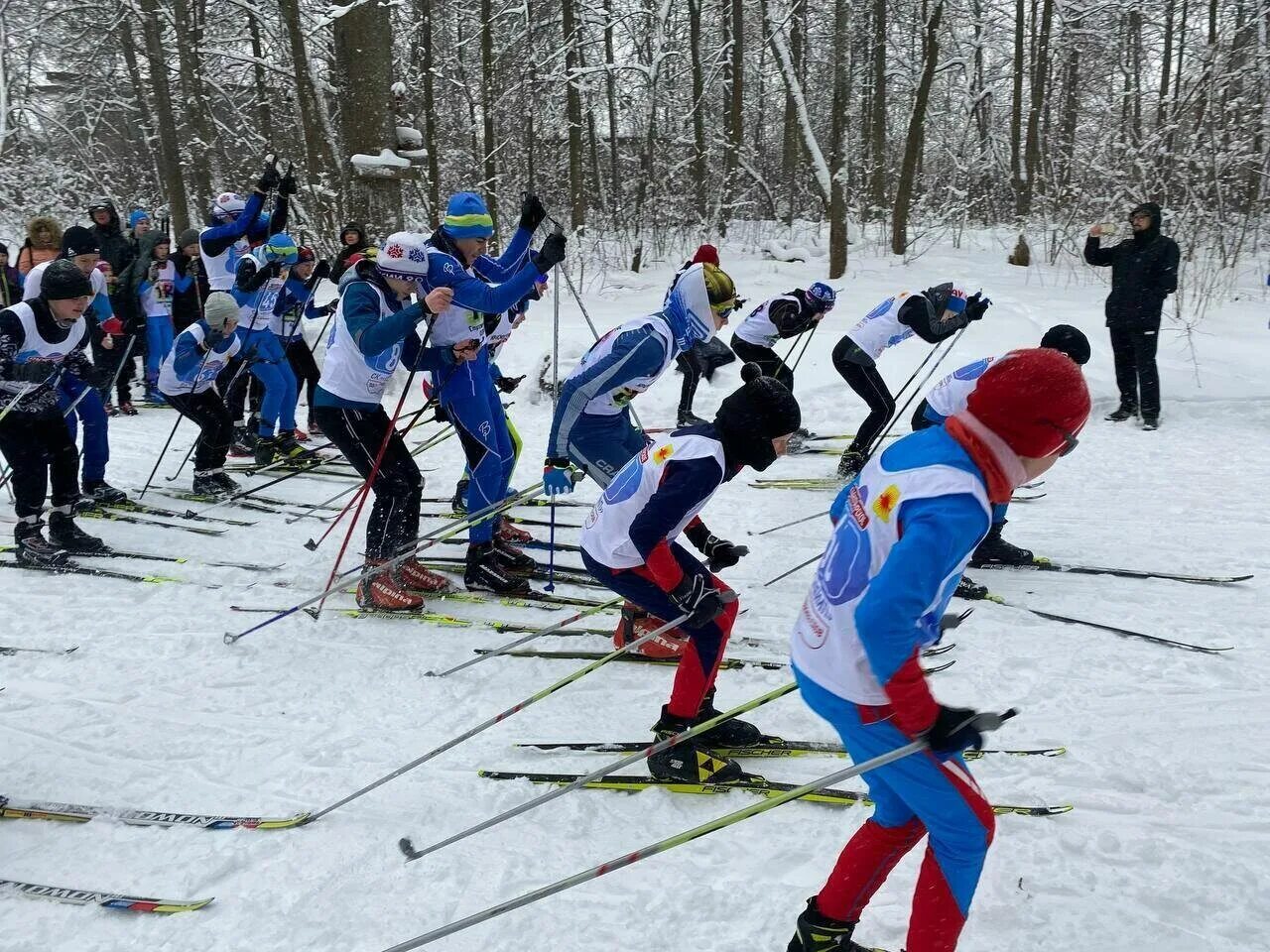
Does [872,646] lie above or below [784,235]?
below

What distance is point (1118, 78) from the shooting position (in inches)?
853

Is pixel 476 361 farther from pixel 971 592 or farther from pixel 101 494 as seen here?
pixel 101 494

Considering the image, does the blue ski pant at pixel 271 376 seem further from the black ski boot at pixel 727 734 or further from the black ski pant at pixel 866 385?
the black ski boot at pixel 727 734

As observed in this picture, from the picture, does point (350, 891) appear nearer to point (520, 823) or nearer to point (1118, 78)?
point (520, 823)

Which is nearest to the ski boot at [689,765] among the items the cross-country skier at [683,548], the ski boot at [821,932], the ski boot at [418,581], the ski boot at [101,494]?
the cross-country skier at [683,548]

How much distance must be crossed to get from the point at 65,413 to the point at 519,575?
3.00 metres

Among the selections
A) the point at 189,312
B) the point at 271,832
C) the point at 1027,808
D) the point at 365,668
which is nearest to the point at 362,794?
the point at 271,832

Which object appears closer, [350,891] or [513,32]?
[350,891]

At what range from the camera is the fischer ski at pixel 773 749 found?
322 centimetres

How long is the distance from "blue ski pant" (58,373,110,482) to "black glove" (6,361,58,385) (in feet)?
1.80

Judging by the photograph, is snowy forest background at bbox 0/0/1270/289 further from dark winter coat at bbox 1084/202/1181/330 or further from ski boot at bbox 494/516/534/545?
ski boot at bbox 494/516/534/545

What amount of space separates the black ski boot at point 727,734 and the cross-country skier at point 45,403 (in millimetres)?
4171

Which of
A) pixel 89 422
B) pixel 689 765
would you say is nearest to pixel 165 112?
pixel 89 422

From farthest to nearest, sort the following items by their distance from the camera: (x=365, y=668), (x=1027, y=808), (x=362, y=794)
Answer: (x=365, y=668), (x=362, y=794), (x=1027, y=808)
